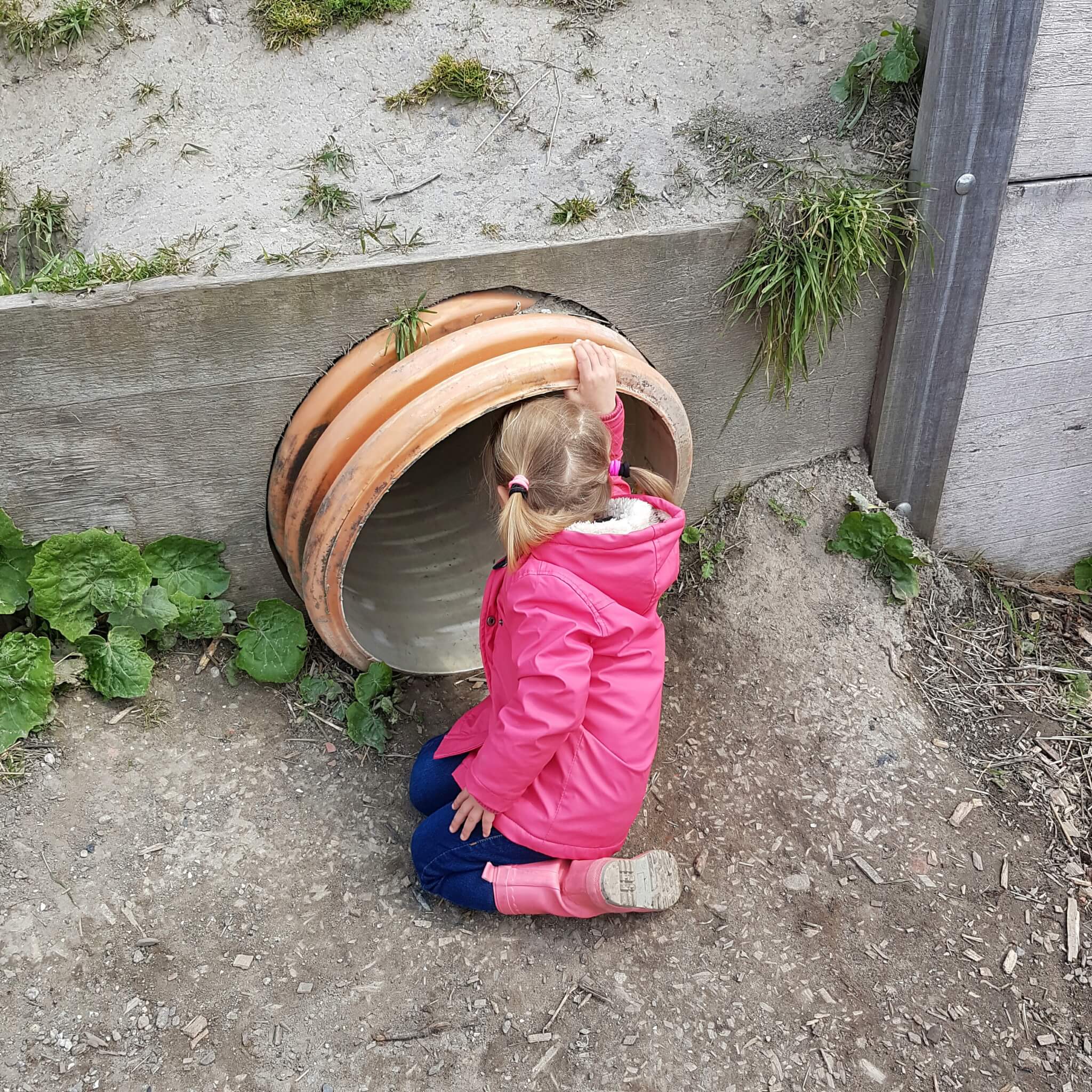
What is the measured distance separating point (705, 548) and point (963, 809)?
1.16 metres

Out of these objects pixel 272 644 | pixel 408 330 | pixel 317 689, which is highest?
pixel 408 330

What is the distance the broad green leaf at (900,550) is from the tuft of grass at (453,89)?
76.4 inches

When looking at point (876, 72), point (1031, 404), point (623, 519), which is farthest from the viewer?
point (1031, 404)

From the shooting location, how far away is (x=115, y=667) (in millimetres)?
2666

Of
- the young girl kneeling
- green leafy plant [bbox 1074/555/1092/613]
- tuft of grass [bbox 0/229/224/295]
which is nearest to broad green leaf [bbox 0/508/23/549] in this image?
tuft of grass [bbox 0/229/224/295]

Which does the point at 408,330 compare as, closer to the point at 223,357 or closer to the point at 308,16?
the point at 223,357

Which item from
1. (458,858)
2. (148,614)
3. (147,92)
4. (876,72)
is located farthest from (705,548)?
(147,92)

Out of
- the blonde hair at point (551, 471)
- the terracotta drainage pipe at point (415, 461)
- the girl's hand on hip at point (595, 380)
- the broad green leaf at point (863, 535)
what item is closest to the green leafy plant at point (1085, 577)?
the broad green leaf at point (863, 535)

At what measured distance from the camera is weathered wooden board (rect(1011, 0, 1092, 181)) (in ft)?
8.93

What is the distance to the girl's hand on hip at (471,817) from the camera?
234cm

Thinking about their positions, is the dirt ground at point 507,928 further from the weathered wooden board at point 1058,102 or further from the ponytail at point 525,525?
the weathered wooden board at point 1058,102

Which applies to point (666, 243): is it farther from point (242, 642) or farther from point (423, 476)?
point (242, 642)

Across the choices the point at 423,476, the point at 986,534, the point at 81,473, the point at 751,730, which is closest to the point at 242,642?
the point at 81,473

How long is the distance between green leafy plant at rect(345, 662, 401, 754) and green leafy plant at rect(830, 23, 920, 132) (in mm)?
2224
